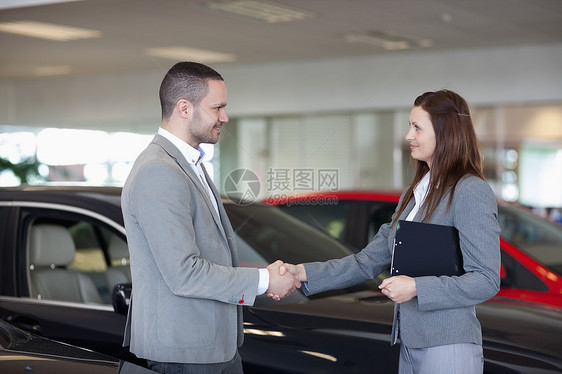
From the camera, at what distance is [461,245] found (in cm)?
247

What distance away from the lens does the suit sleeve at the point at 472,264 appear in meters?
2.42

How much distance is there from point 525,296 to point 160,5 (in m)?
5.49

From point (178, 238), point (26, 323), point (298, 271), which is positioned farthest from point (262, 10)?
point (178, 238)

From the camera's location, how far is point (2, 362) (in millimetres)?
2400

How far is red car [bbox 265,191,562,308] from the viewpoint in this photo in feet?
14.9

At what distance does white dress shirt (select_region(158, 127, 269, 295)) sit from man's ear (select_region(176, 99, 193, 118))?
7cm

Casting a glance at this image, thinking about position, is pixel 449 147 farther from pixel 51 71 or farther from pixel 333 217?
pixel 51 71

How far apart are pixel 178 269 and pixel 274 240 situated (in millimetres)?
1484

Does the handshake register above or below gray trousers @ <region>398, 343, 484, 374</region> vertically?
above

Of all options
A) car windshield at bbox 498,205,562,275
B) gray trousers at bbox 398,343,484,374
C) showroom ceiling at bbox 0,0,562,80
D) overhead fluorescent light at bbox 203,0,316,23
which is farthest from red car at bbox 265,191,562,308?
overhead fluorescent light at bbox 203,0,316,23

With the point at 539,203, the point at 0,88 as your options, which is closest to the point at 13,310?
the point at 539,203

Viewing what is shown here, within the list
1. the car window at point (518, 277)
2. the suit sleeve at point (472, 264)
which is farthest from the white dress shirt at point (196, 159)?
the car window at point (518, 277)

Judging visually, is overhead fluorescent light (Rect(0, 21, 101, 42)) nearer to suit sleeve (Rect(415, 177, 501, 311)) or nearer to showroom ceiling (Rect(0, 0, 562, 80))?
showroom ceiling (Rect(0, 0, 562, 80))

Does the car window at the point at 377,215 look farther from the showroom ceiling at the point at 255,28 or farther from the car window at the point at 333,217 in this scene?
the showroom ceiling at the point at 255,28
